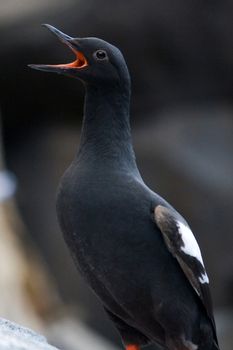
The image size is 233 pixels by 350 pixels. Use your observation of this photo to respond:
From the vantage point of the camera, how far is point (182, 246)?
662 cm

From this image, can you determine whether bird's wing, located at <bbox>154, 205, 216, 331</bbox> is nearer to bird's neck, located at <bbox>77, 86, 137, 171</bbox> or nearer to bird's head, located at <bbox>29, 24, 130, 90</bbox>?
bird's neck, located at <bbox>77, 86, 137, 171</bbox>

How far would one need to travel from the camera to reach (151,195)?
6633 mm

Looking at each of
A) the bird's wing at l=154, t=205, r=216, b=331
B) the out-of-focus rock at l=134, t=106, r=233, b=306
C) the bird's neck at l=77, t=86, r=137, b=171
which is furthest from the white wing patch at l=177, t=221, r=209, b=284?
the out-of-focus rock at l=134, t=106, r=233, b=306

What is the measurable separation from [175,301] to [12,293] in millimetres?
6649

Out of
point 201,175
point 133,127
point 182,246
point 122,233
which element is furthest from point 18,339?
point 133,127

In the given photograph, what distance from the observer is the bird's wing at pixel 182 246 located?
658 cm

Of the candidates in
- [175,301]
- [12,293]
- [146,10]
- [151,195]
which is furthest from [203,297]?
[146,10]

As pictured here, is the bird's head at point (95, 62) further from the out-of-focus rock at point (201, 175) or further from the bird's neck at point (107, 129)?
the out-of-focus rock at point (201, 175)

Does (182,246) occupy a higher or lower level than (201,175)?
higher

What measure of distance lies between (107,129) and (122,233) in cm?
69

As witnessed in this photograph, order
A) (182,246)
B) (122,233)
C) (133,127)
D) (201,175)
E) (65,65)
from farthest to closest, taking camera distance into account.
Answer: (133,127), (201,175), (65,65), (182,246), (122,233)

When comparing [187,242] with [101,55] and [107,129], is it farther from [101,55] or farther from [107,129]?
[101,55]

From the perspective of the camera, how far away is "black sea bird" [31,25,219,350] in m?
6.44

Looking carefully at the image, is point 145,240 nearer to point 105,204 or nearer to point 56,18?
point 105,204
